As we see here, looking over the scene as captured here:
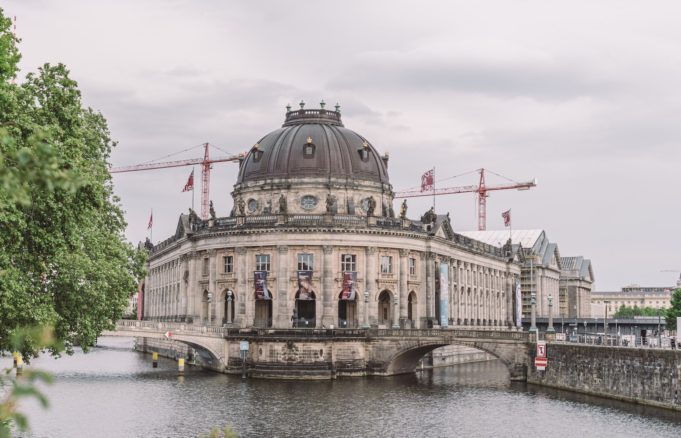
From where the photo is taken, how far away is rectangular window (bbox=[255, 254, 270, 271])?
101m

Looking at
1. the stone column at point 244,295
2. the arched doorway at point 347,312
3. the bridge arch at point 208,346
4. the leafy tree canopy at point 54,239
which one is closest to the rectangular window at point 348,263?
the arched doorway at point 347,312

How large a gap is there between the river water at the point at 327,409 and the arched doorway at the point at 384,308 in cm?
2002

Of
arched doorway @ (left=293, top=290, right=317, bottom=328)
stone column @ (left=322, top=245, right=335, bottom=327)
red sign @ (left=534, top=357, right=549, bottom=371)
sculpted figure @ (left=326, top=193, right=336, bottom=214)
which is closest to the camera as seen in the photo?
red sign @ (left=534, top=357, right=549, bottom=371)

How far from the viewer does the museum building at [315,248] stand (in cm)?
9988

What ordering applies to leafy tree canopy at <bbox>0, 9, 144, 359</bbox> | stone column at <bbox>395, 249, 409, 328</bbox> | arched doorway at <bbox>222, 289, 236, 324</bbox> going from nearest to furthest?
1. leafy tree canopy at <bbox>0, 9, 144, 359</bbox>
2. arched doorway at <bbox>222, 289, 236, 324</bbox>
3. stone column at <bbox>395, 249, 409, 328</bbox>

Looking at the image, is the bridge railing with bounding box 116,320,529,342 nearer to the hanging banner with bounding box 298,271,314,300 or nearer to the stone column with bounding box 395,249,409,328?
the hanging banner with bounding box 298,271,314,300

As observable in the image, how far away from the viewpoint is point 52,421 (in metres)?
55.4

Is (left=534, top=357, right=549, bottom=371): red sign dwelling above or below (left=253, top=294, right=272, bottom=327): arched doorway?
below

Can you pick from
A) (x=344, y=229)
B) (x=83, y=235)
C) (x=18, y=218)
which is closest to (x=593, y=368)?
(x=344, y=229)

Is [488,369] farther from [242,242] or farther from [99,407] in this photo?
[99,407]

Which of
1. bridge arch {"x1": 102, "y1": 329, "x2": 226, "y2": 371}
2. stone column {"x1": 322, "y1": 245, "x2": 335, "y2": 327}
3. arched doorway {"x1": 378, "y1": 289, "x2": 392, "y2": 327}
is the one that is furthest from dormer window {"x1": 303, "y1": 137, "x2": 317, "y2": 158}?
bridge arch {"x1": 102, "y1": 329, "x2": 226, "y2": 371}

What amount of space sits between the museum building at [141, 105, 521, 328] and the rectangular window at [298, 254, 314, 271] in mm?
110

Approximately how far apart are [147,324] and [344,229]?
24.6 meters

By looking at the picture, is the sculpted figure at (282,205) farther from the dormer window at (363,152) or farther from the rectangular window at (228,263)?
the dormer window at (363,152)
